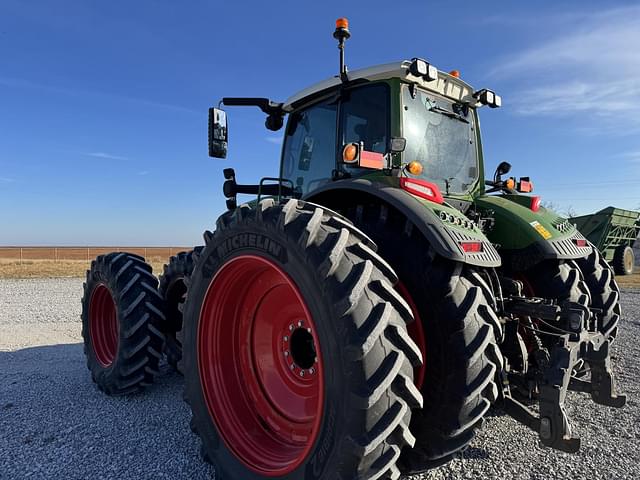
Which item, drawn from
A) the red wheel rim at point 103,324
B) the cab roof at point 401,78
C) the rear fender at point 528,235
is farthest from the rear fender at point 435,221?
the red wheel rim at point 103,324

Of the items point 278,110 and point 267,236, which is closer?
point 267,236

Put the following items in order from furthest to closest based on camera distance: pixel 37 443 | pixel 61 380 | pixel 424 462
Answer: pixel 61 380 < pixel 37 443 < pixel 424 462

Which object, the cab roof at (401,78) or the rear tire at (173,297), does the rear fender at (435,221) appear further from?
the rear tire at (173,297)

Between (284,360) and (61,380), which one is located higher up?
(284,360)

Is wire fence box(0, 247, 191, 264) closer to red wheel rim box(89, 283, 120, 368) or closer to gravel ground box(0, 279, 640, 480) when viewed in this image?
red wheel rim box(89, 283, 120, 368)

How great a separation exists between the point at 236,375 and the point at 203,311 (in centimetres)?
50

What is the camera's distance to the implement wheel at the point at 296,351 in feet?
5.91

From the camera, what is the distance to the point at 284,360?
2.72m

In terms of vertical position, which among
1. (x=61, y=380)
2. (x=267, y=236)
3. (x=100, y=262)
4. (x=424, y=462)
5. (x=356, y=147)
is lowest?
(x=61, y=380)

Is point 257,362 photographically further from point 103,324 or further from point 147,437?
point 103,324

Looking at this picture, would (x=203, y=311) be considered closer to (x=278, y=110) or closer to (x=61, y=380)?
(x=278, y=110)

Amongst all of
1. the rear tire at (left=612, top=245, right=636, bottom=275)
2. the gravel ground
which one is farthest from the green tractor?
the rear tire at (left=612, top=245, right=636, bottom=275)

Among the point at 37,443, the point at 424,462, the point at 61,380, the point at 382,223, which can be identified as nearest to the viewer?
the point at 424,462

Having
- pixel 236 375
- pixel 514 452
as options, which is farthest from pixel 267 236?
pixel 514 452
